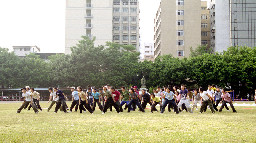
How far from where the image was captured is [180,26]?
78.1 m

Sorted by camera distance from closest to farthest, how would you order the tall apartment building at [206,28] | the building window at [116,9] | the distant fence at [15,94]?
the distant fence at [15,94] → the tall apartment building at [206,28] → the building window at [116,9]

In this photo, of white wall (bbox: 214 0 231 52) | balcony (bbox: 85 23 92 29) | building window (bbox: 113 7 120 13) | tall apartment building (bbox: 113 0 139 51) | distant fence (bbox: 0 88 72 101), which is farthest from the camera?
building window (bbox: 113 7 120 13)

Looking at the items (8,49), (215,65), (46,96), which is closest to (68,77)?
(46,96)

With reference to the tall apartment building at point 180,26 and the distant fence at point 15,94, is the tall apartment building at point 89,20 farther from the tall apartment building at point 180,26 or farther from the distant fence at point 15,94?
the distant fence at point 15,94

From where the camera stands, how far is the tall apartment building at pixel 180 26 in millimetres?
77438

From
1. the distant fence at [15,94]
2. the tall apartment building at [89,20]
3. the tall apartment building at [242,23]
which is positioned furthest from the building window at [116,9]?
the distant fence at [15,94]

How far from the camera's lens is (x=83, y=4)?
83.3 metres

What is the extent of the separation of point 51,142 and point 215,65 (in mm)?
45847

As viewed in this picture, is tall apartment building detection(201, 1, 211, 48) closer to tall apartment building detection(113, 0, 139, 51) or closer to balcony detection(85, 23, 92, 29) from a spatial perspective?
tall apartment building detection(113, 0, 139, 51)

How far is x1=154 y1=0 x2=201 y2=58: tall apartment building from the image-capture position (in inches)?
3049

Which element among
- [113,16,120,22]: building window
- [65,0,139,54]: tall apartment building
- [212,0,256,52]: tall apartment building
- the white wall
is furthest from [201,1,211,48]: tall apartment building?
[65,0,139,54]: tall apartment building

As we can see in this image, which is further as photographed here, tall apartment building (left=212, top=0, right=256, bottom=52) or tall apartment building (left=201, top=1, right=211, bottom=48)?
tall apartment building (left=201, top=1, right=211, bottom=48)

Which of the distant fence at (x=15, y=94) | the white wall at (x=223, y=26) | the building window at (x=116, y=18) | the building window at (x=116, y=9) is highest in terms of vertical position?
the building window at (x=116, y=9)

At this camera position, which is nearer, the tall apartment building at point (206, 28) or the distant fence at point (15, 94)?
the distant fence at point (15, 94)
